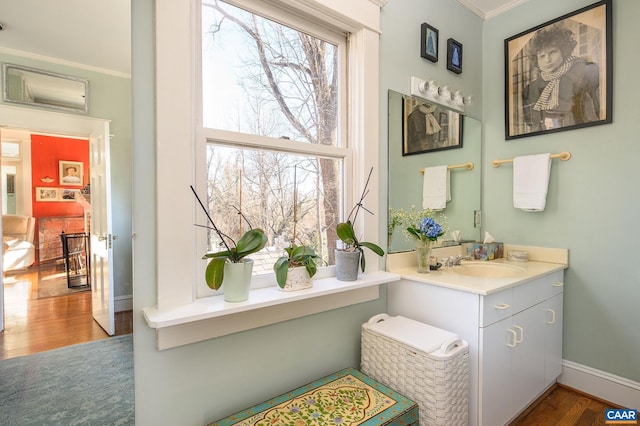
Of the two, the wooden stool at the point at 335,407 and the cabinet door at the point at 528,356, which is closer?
the wooden stool at the point at 335,407

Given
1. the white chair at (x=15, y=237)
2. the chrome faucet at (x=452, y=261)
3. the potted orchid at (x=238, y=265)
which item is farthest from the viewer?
the chrome faucet at (x=452, y=261)

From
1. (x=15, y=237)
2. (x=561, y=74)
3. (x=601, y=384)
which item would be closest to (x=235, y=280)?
(x=15, y=237)

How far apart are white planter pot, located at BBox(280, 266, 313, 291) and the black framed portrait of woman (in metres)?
1.92

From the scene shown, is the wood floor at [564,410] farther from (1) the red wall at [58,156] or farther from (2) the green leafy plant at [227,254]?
(1) the red wall at [58,156]

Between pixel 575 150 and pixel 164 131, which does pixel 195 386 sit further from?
pixel 575 150

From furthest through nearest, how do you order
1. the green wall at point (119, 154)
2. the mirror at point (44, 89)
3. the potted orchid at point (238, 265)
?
1. the potted orchid at point (238, 265)
2. the green wall at point (119, 154)
3. the mirror at point (44, 89)

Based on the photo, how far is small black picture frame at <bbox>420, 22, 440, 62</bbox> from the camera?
187cm

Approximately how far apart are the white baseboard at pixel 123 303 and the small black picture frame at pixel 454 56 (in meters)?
2.20

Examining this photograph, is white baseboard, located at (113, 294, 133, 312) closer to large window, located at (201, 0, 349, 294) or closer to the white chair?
large window, located at (201, 0, 349, 294)

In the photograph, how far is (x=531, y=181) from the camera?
83.1 inches

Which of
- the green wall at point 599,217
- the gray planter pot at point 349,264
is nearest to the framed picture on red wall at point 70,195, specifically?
the gray planter pot at point 349,264

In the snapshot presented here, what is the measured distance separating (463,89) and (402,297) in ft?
5.11

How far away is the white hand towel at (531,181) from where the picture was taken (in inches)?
80.8

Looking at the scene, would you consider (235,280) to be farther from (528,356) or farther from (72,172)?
(528,356)
